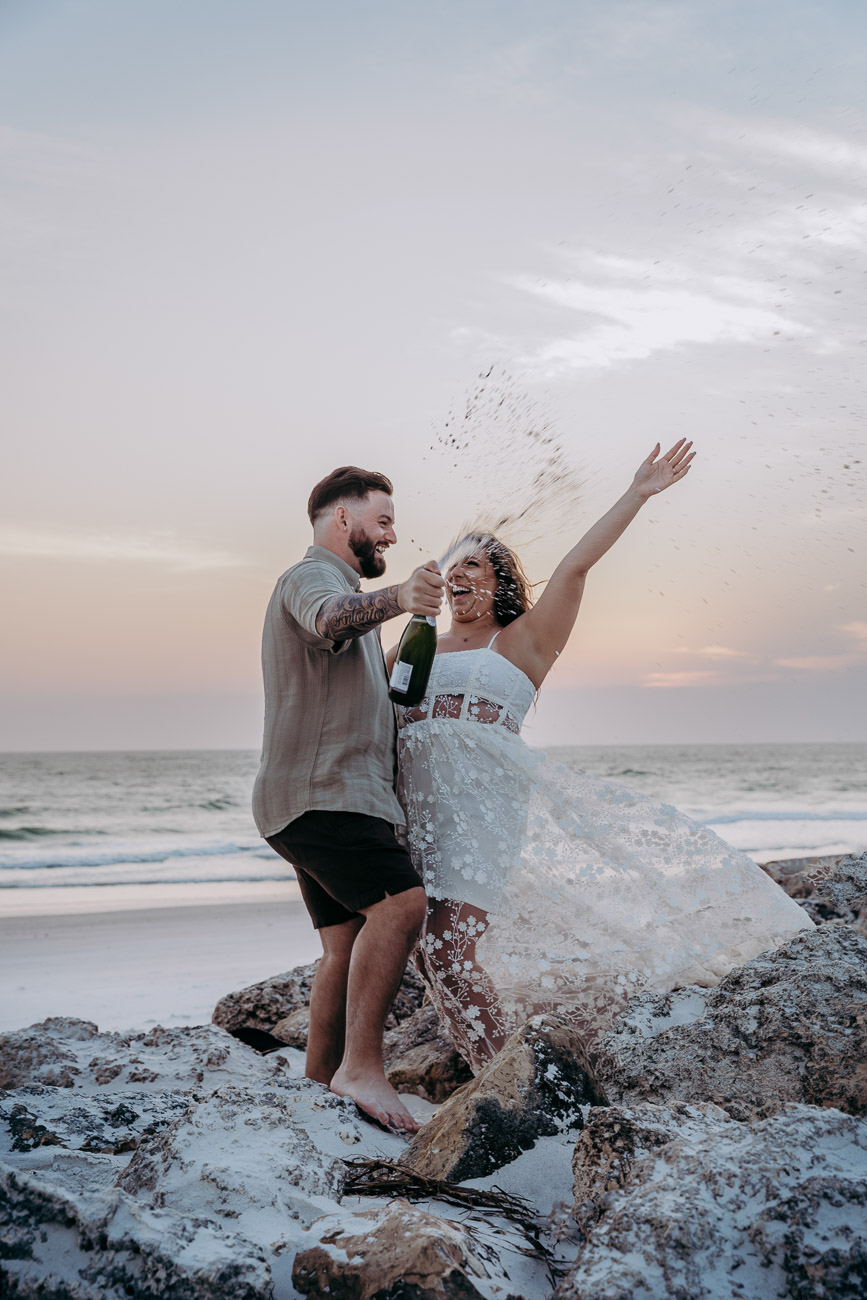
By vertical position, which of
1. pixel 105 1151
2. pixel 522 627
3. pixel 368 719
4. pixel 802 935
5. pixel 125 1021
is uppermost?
pixel 522 627

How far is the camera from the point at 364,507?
408 centimetres

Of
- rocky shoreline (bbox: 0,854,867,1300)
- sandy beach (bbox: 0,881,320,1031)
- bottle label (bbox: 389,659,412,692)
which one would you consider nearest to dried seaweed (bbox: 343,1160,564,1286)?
rocky shoreline (bbox: 0,854,867,1300)

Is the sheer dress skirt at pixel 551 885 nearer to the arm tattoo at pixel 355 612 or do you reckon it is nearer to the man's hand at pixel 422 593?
the arm tattoo at pixel 355 612

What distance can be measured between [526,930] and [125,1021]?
347 centimetres

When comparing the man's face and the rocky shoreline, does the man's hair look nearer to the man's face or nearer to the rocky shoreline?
the man's face

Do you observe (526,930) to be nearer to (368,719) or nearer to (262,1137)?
(368,719)

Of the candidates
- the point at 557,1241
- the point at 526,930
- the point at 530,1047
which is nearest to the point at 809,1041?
the point at 530,1047

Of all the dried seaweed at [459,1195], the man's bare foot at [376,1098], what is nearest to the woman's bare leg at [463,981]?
the man's bare foot at [376,1098]

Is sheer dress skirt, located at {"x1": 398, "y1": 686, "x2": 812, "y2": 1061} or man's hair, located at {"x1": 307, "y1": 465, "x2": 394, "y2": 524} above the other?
man's hair, located at {"x1": 307, "y1": 465, "x2": 394, "y2": 524}

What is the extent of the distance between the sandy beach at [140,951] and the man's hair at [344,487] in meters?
3.73

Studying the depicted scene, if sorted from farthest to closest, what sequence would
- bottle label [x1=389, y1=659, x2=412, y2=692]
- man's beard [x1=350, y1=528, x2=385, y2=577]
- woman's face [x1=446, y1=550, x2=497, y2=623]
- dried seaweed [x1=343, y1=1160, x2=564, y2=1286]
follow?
woman's face [x1=446, y1=550, x2=497, y2=623], man's beard [x1=350, y1=528, x2=385, y2=577], bottle label [x1=389, y1=659, x2=412, y2=692], dried seaweed [x1=343, y1=1160, x2=564, y2=1286]

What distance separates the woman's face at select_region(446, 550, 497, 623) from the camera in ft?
15.6

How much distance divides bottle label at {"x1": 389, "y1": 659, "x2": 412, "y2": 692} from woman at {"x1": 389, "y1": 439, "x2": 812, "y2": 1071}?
15.7 inches

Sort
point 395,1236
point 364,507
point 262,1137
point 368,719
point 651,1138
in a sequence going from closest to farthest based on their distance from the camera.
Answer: point 395,1236
point 651,1138
point 262,1137
point 368,719
point 364,507
